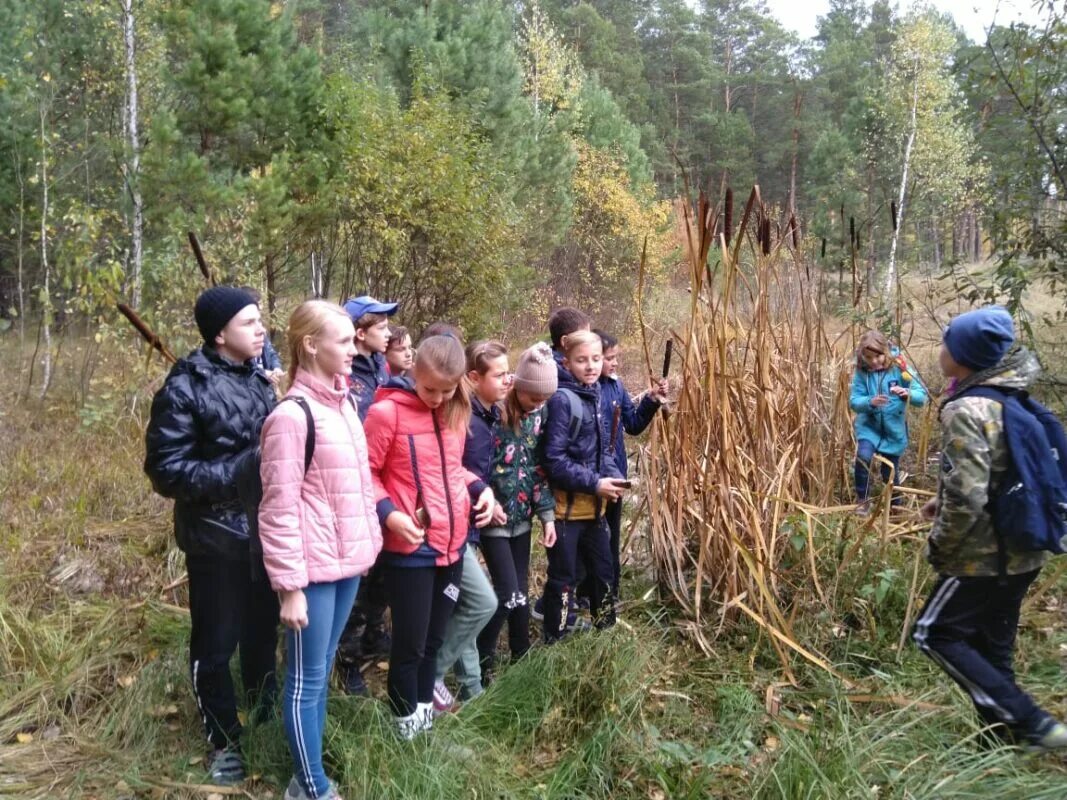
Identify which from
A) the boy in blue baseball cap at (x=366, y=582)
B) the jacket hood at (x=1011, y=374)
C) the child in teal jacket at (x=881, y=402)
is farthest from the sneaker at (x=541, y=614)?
the child in teal jacket at (x=881, y=402)

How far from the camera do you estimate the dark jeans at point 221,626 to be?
97.6 inches

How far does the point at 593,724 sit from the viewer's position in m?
2.65

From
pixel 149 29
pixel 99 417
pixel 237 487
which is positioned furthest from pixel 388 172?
pixel 237 487

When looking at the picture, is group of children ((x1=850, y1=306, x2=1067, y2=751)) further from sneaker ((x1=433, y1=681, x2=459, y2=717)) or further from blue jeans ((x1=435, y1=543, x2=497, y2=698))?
sneaker ((x1=433, y1=681, x2=459, y2=717))

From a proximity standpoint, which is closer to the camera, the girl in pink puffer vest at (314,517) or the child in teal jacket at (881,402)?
the girl in pink puffer vest at (314,517)

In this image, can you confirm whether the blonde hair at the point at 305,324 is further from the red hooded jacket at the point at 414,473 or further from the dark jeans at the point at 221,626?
the dark jeans at the point at 221,626

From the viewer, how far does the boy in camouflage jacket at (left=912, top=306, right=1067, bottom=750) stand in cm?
236

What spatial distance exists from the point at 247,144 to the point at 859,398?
8072 millimetres

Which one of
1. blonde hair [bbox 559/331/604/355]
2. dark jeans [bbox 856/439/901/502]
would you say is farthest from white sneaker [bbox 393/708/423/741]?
dark jeans [bbox 856/439/901/502]

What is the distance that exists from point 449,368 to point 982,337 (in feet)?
5.35

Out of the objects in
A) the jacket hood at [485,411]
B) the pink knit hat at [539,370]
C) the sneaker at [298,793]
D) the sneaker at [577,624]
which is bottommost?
the sneaker at [298,793]

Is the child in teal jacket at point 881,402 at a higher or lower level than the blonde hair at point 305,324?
lower

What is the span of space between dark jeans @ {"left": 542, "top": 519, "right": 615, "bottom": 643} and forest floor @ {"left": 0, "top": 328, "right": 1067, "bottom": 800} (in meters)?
0.17

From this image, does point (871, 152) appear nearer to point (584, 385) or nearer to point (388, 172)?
point (388, 172)
